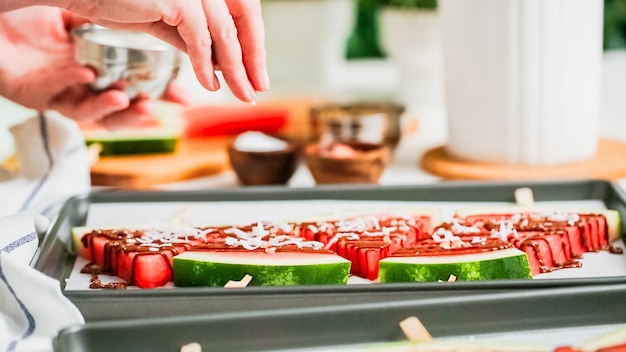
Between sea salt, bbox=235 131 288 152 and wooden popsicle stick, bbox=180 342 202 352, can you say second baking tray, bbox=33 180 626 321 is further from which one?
sea salt, bbox=235 131 288 152

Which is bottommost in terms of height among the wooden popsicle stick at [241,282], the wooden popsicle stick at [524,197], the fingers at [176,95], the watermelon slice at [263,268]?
the wooden popsicle stick at [241,282]

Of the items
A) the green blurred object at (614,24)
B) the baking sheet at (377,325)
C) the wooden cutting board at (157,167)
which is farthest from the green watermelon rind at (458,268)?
the green blurred object at (614,24)

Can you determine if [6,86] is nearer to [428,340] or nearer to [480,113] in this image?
[480,113]

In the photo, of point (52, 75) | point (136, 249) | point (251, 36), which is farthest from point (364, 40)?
point (136, 249)

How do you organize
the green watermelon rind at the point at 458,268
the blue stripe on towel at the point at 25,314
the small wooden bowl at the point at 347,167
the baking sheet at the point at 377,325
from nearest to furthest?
the baking sheet at the point at 377,325, the blue stripe on towel at the point at 25,314, the green watermelon rind at the point at 458,268, the small wooden bowl at the point at 347,167

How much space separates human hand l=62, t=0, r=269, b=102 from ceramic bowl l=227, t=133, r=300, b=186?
454 mm

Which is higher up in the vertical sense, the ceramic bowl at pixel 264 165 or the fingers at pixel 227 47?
the fingers at pixel 227 47

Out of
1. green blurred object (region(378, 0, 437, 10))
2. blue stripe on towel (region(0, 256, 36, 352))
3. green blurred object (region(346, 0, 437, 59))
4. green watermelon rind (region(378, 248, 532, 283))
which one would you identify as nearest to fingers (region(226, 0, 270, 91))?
green watermelon rind (region(378, 248, 532, 283))

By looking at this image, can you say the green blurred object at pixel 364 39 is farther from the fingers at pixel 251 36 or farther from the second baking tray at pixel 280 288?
the fingers at pixel 251 36

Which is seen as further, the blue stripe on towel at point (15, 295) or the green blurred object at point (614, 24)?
the green blurred object at point (614, 24)

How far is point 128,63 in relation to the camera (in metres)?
1.51

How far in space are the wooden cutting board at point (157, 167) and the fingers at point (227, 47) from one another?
2.01 feet

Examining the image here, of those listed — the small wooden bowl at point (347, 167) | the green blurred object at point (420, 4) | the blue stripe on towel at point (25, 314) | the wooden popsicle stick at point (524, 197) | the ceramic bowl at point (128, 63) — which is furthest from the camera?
the green blurred object at point (420, 4)

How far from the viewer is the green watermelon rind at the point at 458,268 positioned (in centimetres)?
108
